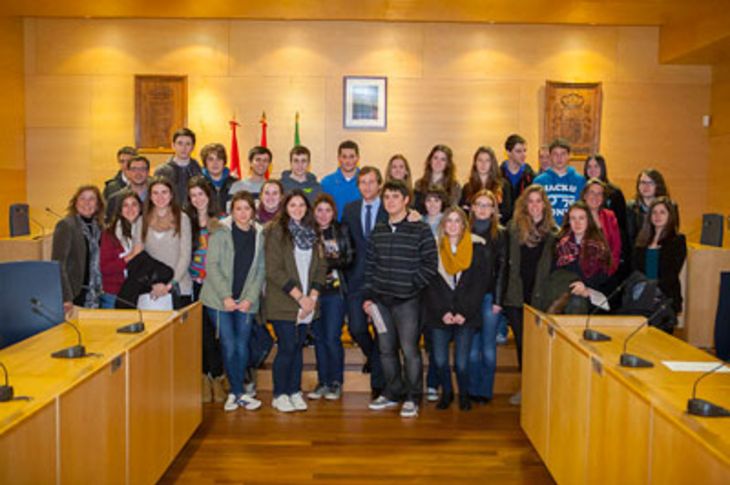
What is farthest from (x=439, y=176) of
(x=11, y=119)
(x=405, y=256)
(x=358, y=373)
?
(x=11, y=119)

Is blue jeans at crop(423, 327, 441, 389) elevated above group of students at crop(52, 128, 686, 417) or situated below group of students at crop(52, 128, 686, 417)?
below

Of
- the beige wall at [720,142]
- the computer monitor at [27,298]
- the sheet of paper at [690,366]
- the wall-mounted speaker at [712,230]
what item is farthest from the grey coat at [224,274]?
the beige wall at [720,142]

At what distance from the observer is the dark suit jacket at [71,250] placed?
14.9 feet

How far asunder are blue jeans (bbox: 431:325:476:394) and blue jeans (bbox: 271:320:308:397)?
0.90 m

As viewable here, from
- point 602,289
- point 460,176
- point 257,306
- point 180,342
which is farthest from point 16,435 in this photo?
point 460,176

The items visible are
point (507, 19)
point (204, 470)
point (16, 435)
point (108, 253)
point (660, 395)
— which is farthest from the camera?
point (507, 19)

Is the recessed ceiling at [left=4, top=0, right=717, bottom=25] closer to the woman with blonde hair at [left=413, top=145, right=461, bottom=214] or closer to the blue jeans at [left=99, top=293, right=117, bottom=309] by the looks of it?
the woman with blonde hair at [left=413, top=145, right=461, bottom=214]

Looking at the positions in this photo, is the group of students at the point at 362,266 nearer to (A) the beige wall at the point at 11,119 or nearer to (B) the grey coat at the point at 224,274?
(B) the grey coat at the point at 224,274

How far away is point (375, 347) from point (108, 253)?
6.31 feet

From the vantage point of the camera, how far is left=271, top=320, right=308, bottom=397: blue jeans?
463 cm

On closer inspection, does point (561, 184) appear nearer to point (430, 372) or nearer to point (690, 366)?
point (430, 372)

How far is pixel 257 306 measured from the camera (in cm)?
468

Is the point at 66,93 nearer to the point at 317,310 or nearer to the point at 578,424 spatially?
the point at 317,310

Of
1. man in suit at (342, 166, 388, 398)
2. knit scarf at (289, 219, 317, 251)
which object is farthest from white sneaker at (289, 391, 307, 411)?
knit scarf at (289, 219, 317, 251)
